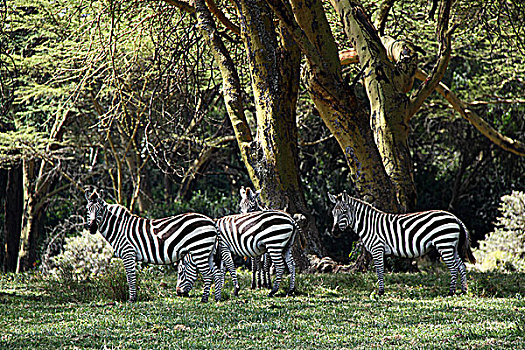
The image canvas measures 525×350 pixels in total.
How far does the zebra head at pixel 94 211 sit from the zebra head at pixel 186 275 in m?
1.38

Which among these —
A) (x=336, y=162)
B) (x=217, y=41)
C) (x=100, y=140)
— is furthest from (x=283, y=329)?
(x=336, y=162)

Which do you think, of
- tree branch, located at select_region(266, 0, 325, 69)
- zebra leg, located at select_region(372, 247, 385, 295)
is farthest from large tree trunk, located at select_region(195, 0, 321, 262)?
zebra leg, located at select_region(372, 247, 385, 295)

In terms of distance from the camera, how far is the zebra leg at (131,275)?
930 centimetres

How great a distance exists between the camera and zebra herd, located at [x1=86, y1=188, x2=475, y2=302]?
30.4 feet

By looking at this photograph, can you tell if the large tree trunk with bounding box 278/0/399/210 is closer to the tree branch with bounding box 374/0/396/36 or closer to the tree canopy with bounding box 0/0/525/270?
the tree canopy with bounding box 0/0/525/270

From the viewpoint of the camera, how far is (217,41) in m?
12.9

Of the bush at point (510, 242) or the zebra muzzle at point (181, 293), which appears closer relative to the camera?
the zebra muzzle at point (181, 293)

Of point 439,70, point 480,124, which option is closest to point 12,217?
point 439,70

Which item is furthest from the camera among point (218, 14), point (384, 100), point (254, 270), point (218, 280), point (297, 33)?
point (218, 14)

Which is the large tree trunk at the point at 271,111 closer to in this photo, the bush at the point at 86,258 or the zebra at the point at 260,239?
the zebra at the point at 260,239

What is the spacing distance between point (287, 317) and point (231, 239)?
2386 millimetres

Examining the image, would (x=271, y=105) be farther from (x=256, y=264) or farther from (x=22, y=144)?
(x=22, y=144)

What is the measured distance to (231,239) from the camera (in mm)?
9797

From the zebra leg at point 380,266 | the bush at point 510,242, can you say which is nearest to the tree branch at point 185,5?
the zebra leg at point 380,266
